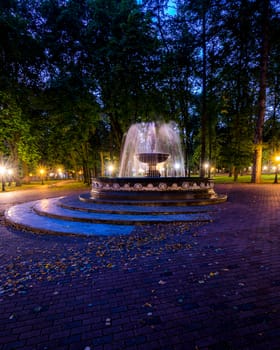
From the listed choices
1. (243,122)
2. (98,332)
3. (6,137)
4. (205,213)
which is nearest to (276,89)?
(243,122)

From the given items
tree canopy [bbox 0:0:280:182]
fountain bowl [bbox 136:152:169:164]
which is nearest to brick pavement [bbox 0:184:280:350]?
fountain bowl [bbox 136:152:169:164]

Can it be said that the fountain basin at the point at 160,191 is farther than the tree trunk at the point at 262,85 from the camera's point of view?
No

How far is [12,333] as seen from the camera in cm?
235

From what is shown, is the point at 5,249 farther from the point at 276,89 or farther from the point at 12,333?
the point at 276,89

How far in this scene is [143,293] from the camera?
10.1 feet

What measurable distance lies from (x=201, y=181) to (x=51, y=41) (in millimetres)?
19899

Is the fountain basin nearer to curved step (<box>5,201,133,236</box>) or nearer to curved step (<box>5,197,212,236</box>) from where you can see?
curved step (<box>5,197,212,236</box>)

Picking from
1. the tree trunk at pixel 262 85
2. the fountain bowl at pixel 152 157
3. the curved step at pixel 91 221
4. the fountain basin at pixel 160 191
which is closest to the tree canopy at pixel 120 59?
the tree trunk at pixel 262 85

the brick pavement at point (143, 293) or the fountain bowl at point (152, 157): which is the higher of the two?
the fountain bowl at point (152, 157)

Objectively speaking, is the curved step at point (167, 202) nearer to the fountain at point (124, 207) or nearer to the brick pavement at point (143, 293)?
the fountain at point (124, 207)

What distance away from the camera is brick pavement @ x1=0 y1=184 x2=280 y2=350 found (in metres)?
2.23

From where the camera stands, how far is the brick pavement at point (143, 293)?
2230 mm

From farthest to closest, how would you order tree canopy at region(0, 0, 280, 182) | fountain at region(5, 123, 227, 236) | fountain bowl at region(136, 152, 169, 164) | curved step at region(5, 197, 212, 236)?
tree canopy at region(0, 0, 280, 182) → fountain bowl at region(136, 152, 169, 164) → fountain at region(5, 123, 227, 236) → curved step at region(5, 197, 212, 236)

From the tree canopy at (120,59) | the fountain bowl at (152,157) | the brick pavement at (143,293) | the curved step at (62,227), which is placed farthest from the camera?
the tree canopy at (120,59)
